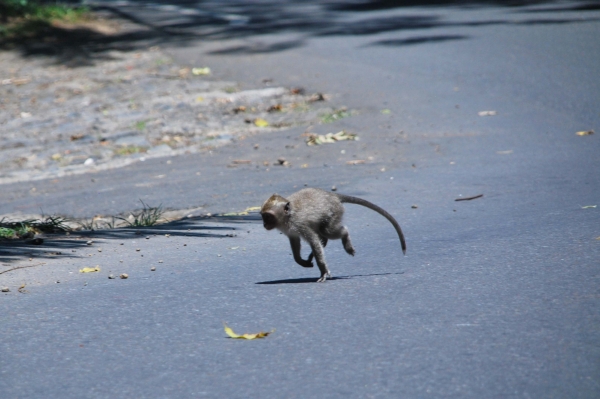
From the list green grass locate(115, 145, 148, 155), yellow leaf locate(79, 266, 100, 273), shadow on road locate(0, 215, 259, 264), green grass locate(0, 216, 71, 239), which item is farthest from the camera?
green grass locate(115, 145, 148, 155)

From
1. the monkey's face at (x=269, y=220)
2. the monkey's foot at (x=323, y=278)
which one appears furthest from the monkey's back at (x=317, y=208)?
the monkey's foot at (x=323, y=278)

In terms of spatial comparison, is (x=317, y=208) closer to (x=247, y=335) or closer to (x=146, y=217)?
(x=247, y=335)

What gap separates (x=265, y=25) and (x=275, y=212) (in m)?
15.5

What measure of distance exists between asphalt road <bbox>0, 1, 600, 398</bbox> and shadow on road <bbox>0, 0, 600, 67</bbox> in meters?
4.35

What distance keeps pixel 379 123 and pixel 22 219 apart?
483 centimetres

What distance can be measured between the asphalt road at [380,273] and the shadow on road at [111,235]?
54 millimetres

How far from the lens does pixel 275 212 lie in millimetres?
5504

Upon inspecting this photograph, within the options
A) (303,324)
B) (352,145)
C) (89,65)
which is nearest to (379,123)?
(352,145)

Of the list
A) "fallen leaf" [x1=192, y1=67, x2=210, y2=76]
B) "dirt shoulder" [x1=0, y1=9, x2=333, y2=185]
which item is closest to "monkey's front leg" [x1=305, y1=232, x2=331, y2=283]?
"dirt shoulder" [x1=0, y1=9, x2=333, y2=185]

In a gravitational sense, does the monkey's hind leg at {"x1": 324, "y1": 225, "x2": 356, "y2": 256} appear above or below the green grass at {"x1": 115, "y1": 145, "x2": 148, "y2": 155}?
above

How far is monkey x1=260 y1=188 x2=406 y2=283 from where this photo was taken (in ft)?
18.2

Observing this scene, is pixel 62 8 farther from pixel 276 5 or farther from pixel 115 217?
pixel 115 217

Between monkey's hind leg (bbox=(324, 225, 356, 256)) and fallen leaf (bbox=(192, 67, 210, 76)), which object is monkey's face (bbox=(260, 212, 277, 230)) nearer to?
monkey's hind leg (bbox=(324, 225, 356, 256))

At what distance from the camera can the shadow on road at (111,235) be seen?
21.8 feet
